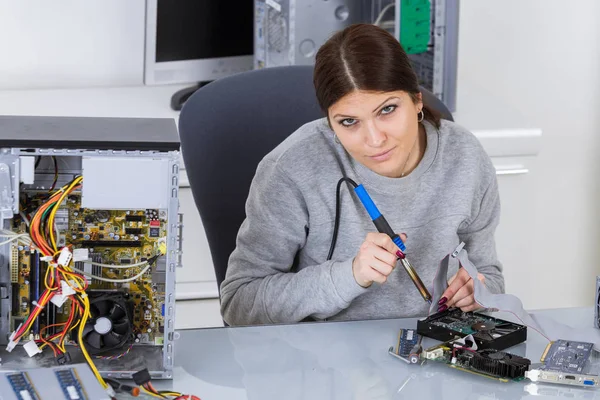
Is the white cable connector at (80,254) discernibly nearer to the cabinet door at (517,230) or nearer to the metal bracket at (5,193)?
the metal bracket at (5,193)

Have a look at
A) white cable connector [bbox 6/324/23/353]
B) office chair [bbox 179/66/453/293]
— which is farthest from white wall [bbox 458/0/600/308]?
white cable connector [bbox 6/324/23/353]

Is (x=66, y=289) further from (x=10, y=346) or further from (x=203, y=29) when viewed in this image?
(x=203, y=29)

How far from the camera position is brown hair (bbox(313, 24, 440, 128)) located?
4.70 feet

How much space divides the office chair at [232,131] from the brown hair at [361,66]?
0.29 m

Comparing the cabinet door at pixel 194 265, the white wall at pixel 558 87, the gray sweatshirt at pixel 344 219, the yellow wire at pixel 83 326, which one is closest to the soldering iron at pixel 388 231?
the gray sweatshirt at pixel 344 219

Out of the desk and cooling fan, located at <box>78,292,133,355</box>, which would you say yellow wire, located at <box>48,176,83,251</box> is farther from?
the desk

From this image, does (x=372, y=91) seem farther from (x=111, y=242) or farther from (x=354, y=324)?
(x=111, y=242)

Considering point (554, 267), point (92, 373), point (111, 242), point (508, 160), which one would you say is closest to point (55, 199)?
point (111, 242)

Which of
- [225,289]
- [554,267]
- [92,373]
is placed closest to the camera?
[92,373]

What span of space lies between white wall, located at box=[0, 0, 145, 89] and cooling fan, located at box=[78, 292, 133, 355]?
5.36 feet

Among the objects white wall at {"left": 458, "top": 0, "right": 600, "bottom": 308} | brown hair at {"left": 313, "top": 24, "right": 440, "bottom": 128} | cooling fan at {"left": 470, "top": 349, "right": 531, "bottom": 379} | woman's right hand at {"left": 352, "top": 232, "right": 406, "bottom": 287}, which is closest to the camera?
cooling fan at {"left": 470, "top": 349, "right": 531, "bottom": 379}

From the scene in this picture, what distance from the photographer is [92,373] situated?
1112 millimetres

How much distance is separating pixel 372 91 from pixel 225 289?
41 cm

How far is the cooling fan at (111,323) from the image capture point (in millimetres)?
1180
